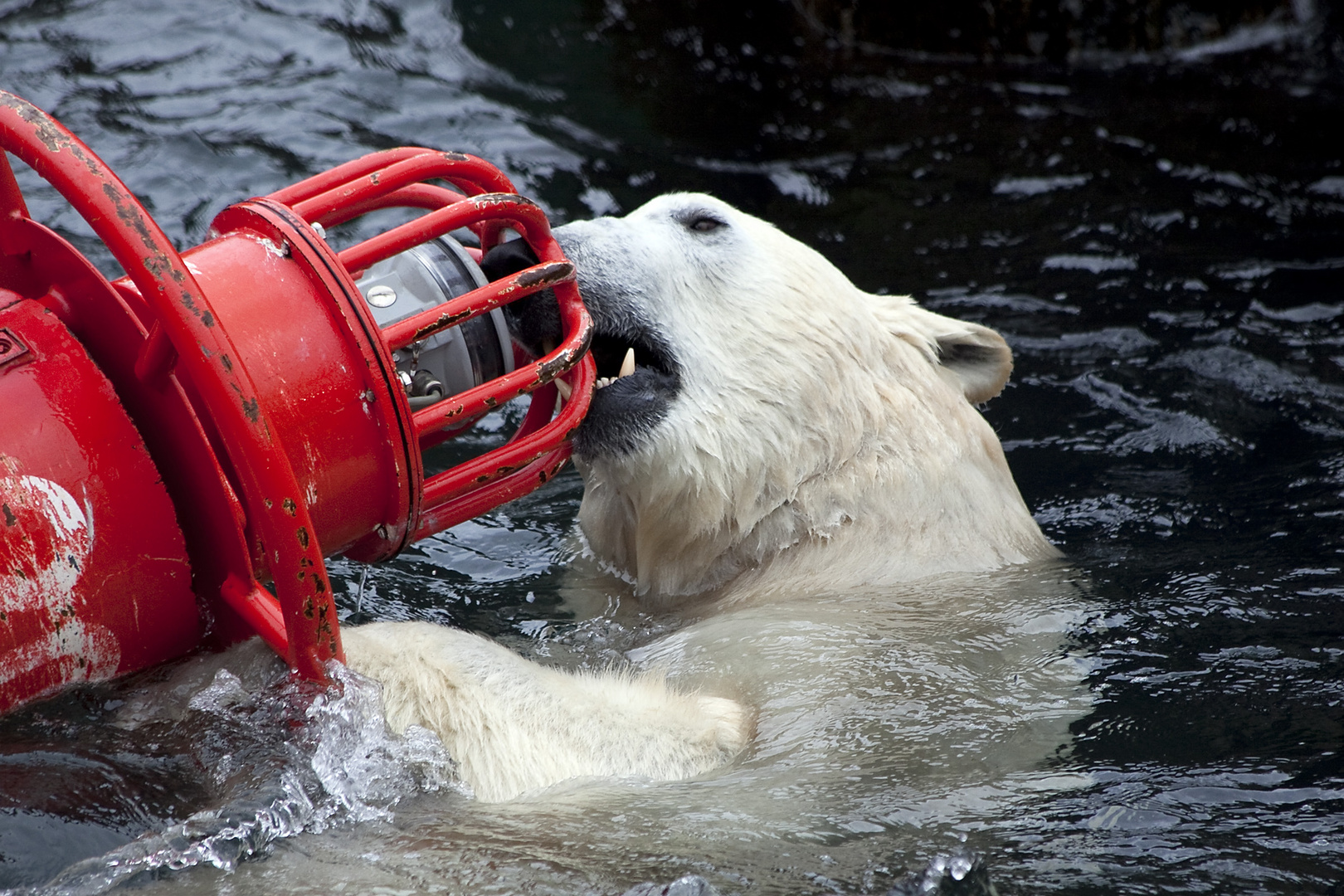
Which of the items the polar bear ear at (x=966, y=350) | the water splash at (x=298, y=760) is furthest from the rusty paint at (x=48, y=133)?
the polar bear ear at (x=966, y=350)

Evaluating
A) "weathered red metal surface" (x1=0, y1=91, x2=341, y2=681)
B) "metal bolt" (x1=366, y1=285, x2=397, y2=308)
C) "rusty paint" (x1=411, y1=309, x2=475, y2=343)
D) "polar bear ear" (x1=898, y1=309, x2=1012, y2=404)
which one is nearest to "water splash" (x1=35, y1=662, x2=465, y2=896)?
"weathered red metal surface" (x1=0, y1=91, x2=341, y2=681)

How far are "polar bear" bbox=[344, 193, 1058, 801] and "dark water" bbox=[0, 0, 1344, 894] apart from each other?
1.55 ft

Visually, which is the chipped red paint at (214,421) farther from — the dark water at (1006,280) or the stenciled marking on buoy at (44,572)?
the dark water at (1006,280)

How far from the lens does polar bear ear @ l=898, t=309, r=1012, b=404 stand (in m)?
3.70

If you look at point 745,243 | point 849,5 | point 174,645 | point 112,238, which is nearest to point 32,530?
point 174,645

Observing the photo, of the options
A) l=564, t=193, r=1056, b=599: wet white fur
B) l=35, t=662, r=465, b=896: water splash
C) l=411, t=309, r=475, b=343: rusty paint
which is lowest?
l=35, t=662, r=465, b=896: water splash

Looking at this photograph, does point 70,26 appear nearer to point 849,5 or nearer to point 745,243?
point 849,5

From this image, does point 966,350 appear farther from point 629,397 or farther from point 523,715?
point 523,715

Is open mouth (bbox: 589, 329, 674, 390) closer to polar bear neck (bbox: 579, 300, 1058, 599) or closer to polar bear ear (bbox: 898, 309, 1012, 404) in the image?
polar bear neck (bbox: 579, 300, 1058, 599)

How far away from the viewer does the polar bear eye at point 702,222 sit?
3.48 m

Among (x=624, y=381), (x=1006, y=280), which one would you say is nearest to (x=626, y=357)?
(x=624, y=381)

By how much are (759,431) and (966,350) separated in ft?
2.71

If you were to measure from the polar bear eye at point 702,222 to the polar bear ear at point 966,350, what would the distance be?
62 centimetres

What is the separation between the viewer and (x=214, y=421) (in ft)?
6.82
